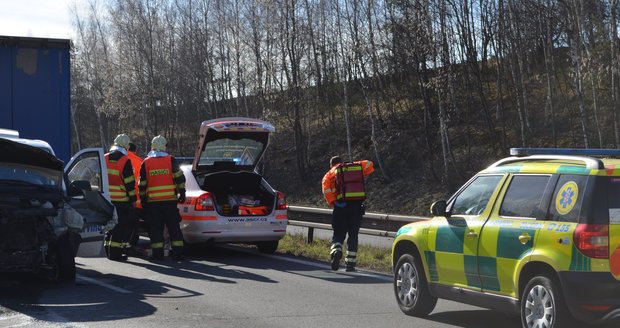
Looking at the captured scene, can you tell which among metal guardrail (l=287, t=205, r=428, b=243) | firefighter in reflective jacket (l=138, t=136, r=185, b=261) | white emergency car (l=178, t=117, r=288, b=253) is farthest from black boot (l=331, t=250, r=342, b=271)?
firefighter in reflective jacket (l=138, t=136, r=185, b=261)

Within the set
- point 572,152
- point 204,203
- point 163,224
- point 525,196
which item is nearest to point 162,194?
point 163,224

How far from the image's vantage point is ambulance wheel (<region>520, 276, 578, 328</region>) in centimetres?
639

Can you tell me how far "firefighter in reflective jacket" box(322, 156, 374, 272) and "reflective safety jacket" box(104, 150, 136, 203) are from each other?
310 cm

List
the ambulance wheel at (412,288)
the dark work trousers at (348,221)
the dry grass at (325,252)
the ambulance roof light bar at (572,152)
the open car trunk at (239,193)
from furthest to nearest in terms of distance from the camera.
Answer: the open car trunk at (239,193), the dry grass at (325,252), the dark work trousers at (348,221), the ambulance wheel at (412,288), the ambulance roof light bar at (572,152)

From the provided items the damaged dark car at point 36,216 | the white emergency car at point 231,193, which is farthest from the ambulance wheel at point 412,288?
the white emergency car at point 231,193

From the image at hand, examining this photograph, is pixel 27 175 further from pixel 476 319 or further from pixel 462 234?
pixel 476 319

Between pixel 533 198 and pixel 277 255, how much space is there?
787 cm

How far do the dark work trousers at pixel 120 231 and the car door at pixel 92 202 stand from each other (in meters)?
1.42

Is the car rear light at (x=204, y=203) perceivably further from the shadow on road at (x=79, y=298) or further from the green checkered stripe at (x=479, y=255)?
the green checkered stripe at (x=479, y=255)

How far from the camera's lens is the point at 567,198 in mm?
6570

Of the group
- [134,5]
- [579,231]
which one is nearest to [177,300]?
[579,231]

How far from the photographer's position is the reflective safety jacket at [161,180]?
12969mm

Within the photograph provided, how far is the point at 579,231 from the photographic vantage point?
629 centimetres

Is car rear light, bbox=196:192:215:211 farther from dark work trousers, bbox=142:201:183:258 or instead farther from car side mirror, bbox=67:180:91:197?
car side mirror, bbox=67:180:91:197
